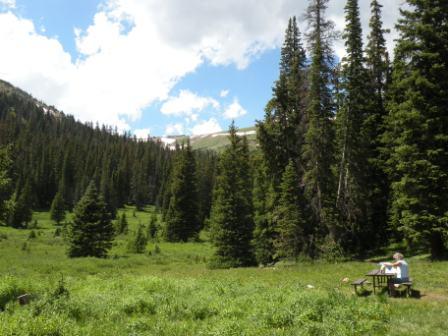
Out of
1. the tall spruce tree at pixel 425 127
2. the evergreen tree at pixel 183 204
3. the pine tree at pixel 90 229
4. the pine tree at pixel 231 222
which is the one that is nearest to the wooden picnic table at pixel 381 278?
the tall spruce tree at pixel 425 127

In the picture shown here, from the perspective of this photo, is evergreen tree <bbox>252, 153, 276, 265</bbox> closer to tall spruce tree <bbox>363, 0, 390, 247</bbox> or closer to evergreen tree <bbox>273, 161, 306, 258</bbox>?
evergreen tree <bbox>273, 161, 306, 258</bbox>

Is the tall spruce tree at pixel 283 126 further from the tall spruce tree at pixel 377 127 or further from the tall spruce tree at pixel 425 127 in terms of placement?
the tall spruce tree at pixel 425 127

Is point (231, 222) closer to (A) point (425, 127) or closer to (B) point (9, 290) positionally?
(A) point (425, 127)

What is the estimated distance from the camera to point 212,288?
644 inches

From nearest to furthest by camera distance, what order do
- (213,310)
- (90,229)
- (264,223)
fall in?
(213,310) < (264,223) < (90,229)

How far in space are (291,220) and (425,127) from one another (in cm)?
1068

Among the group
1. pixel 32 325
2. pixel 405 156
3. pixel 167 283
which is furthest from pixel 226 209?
pixel 32 325

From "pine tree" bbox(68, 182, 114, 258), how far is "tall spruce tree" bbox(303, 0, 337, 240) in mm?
21321

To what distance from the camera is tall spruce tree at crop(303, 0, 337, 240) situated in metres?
30.3

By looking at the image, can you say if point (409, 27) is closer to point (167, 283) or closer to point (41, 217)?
point (167, 283)

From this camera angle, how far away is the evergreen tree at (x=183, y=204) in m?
59.0

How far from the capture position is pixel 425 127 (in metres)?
24.7

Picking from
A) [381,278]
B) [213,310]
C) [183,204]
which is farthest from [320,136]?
[183,204]

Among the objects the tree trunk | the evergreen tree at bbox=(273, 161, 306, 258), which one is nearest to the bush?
the evergreen tree at bbox=(273, 161, 306, 258)
